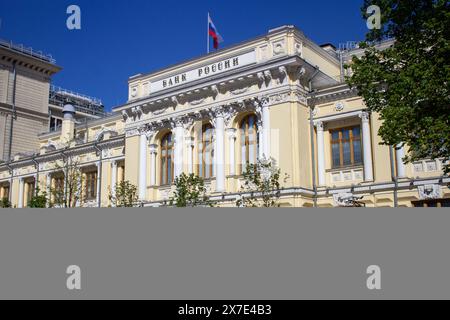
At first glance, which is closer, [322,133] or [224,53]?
[322,133]

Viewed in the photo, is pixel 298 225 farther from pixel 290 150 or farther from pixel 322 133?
pixel 322 133

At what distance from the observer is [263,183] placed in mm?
22703

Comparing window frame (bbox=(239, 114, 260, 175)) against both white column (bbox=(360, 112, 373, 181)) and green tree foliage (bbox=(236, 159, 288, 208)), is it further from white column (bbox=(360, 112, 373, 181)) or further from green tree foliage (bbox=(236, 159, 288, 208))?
white column (bbox=(360, 112, 373, 181))

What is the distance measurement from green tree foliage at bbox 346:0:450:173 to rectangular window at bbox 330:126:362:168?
8.79 meters

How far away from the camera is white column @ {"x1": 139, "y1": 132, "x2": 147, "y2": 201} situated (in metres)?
29.6

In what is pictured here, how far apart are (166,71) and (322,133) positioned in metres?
9.72

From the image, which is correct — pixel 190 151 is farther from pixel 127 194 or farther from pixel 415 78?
pixel 415 78

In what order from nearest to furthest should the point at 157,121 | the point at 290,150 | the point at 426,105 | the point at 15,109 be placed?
the point at 426,105 → the point at 290,150 → the point at 157,121 → the point at 15,109

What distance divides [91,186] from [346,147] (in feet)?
63.3

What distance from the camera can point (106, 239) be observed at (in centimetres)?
761

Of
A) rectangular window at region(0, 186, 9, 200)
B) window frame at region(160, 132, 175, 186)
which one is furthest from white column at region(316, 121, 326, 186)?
rectangular window at region(0, 186, 9, 200)

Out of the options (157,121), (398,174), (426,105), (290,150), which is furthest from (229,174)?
(426,105)
